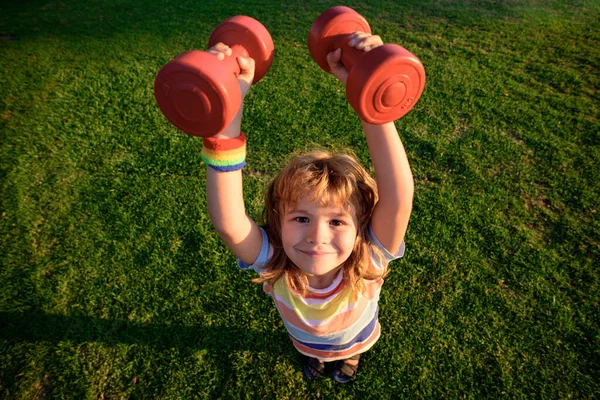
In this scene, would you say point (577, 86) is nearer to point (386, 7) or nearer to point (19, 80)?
point (386, 7)

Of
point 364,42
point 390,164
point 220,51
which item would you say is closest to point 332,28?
point 364,42

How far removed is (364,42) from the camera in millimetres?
1469

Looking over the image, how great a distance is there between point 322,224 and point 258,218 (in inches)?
80.2

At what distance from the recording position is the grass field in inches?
112

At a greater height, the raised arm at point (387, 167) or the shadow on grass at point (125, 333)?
the raised arm at point (387, 167)

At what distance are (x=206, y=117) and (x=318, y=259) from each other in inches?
32.3

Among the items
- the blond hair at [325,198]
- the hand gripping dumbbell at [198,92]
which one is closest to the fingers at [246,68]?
the hand gripping dumbbell at [198,92]

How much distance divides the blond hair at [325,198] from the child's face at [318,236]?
4 centimetres

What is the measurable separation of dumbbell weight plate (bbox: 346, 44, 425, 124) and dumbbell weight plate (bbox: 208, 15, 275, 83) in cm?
49

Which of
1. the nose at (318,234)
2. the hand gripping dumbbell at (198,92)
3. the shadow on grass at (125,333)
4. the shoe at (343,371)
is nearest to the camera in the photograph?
the hand gripping dumbbell at (198,92)

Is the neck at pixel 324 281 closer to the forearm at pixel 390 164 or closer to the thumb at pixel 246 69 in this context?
the forearm at pixel 390 164

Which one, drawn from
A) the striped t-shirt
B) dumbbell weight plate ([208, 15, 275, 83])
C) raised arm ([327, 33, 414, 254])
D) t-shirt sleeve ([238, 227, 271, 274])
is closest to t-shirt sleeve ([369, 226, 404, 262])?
the striped t-shirt

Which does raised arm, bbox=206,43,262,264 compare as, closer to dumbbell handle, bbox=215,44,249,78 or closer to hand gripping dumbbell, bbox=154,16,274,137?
dumbbell handle, bbox=215,44,249,78

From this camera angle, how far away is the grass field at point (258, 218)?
9.37 ft
